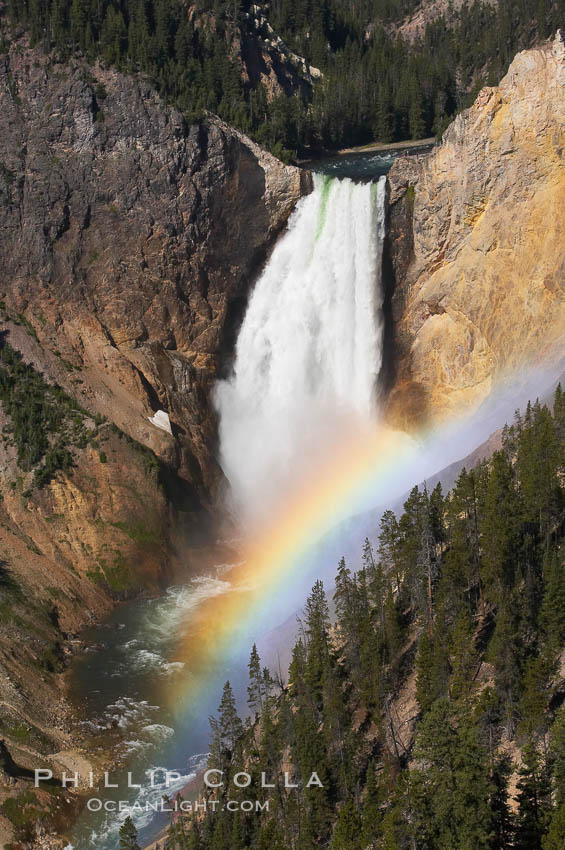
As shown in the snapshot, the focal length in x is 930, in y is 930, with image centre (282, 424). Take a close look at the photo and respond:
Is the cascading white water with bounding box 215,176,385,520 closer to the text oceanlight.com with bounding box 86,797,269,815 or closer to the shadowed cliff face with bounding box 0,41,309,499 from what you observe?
the shadowed cliff face with bounding box 0,41,309,499

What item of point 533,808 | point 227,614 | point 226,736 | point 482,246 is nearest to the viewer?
point 533,808

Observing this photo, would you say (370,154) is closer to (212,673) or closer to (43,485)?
(43,485)

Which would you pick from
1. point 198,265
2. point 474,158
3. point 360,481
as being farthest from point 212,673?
point 474,158

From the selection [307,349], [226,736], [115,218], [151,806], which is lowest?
[151,806]

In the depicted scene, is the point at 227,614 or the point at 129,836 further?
the point at 227,614

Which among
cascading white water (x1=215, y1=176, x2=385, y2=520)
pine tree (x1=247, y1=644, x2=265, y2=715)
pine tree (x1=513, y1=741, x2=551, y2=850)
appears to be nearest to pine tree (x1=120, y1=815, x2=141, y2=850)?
pine tree (x1=247, y1=644, x2=265, y2=715)

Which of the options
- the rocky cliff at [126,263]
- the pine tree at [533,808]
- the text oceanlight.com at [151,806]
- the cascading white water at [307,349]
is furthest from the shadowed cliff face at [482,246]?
the text oceanlight.com at [151,806]

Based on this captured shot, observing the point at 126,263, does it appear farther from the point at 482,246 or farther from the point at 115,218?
the point at 482,246

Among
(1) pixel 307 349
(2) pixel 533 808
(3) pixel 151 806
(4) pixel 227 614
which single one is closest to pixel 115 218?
(1) pixel 307 349
